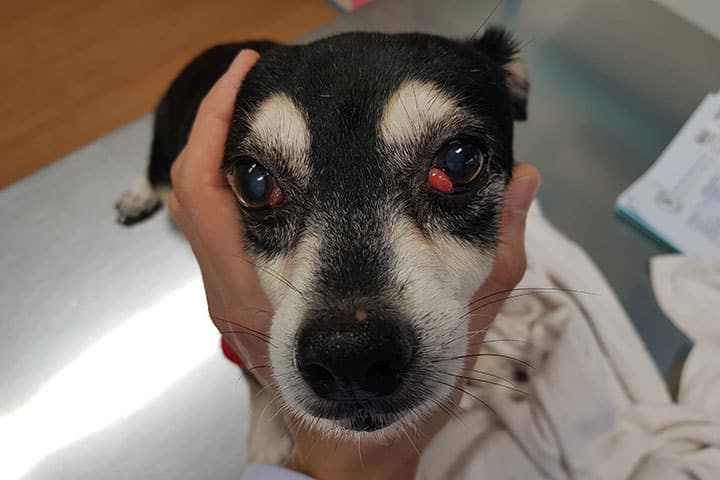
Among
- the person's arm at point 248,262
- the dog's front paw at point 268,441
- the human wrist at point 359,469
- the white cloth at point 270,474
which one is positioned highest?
the person's arm at point 248,262

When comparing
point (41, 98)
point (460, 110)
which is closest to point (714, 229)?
point (460, 110)

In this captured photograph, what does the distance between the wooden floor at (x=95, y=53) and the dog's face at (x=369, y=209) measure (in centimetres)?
142

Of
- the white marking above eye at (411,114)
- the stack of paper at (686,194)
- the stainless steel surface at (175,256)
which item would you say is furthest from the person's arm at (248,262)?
the stack of paper at (686,194)

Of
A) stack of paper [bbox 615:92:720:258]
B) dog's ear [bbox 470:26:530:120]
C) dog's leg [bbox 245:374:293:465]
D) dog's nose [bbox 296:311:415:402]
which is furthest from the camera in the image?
stack of paper [bbox 615:92:720:258]

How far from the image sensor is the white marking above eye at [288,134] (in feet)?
2.95

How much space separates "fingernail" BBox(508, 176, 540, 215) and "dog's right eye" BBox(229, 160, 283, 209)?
0.40 meters

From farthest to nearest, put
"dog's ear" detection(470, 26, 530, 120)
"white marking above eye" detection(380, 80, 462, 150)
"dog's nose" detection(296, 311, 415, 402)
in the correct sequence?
"dog's ear" detection(470, 26, 530, 120) → "white marking above eye" detection(380, 80, 462, 150) → "dog's nose" detection(296, 311, 415, 402)

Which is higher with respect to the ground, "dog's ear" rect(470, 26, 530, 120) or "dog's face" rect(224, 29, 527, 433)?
"dog's ear" rect(470, 26, 530, 120)

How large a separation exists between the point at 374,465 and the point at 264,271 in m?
0.40

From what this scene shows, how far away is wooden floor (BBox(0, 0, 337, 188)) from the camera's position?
2158 mm

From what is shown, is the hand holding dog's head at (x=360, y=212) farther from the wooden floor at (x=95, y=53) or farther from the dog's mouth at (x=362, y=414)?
the wooden floor at (x=95, y=53)

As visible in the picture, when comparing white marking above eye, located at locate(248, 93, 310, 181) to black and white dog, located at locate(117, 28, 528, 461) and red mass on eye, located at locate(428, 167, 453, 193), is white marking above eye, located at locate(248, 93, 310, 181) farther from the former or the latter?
red mass on eye, located at locate(428, 167, 453, 193)

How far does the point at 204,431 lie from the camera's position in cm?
142

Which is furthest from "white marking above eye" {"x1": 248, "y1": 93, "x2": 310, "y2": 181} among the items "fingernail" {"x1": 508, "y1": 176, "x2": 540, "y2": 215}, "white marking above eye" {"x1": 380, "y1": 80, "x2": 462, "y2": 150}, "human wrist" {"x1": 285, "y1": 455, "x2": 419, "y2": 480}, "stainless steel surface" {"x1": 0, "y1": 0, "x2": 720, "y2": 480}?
"stainless steel surface" {"x1": 0, "y1": 0, "x2": 720, "y2": 480}
